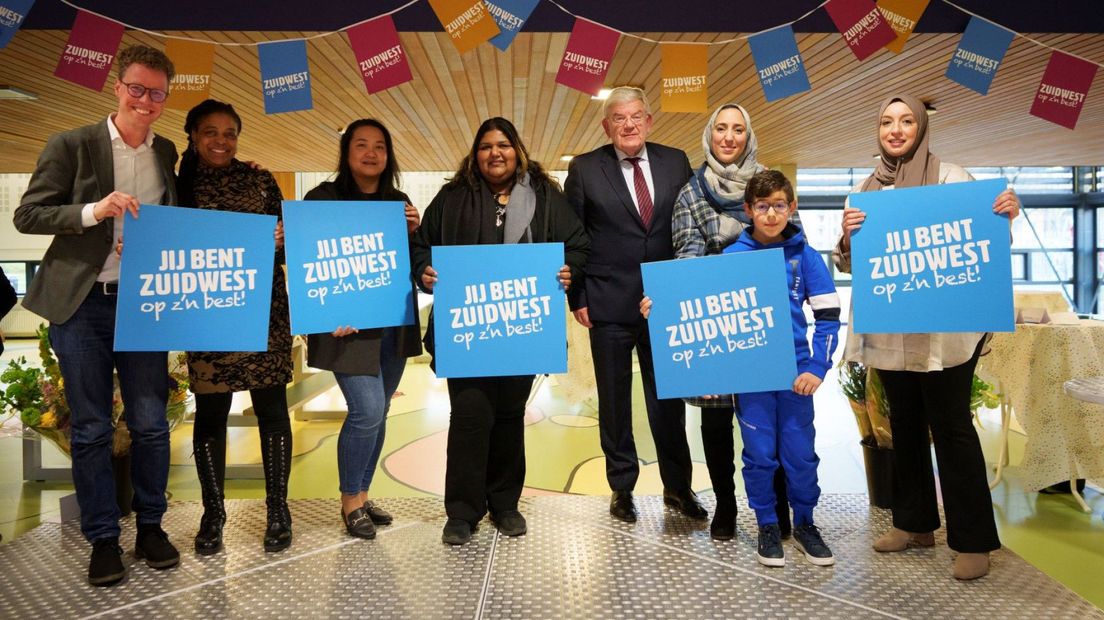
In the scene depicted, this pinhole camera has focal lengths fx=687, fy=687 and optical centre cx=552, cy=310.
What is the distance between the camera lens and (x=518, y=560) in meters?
2.33

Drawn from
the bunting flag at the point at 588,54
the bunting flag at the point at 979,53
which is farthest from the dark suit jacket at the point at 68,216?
the bunting flag at the point at 979,53

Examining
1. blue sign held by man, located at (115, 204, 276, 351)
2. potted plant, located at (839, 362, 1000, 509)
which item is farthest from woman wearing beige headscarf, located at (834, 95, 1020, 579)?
blue sign held by man, located at (115, 204, 276, 351)

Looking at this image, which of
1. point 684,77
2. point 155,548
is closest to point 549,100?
point 684,77

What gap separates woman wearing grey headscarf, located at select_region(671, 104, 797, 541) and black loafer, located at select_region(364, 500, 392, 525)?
1.25m

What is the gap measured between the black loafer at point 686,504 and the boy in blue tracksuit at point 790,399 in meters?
0.37

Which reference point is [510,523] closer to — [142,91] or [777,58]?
[142,91]

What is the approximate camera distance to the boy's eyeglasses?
219cm

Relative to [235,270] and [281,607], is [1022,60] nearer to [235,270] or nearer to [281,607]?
[235,270]

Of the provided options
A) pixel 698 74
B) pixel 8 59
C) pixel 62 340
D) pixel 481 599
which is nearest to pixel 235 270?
pixel 62 340

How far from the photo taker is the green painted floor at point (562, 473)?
2971 mm

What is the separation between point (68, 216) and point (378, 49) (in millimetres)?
1611

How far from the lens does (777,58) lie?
3.24 meters

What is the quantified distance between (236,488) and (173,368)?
0.74m

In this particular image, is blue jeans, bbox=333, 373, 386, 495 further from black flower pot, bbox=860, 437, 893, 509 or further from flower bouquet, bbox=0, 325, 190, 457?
black flower pot, bbox=860, 437, 893, 509
